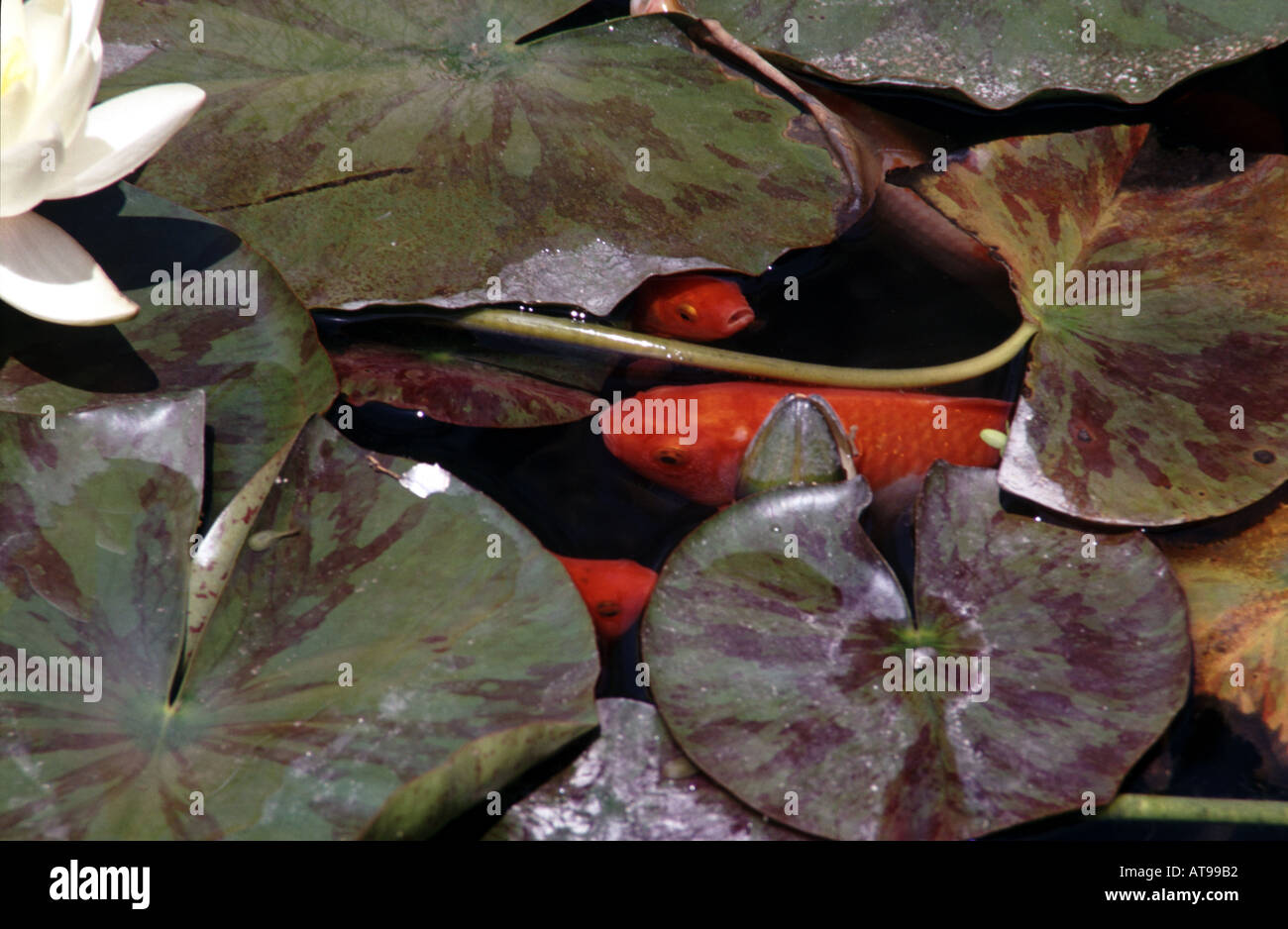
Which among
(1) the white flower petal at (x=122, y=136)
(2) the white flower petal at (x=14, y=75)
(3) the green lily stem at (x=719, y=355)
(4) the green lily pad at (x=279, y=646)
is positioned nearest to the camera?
(4) the green lily pad at (x=279, y=646)

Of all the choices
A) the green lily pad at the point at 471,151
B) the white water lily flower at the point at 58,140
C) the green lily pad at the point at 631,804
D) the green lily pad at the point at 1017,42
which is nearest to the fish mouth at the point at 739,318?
the green lily pad at the point at 471,151

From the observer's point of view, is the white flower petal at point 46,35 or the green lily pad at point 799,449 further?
the green lily pad at point 799,449

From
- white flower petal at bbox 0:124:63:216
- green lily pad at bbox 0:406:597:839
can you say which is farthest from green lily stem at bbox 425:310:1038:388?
white flower petal at bbox 0:124:63:216

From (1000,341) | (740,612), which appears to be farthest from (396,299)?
(1000,341)

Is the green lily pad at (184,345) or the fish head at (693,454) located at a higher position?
the green lily pad at (184,345)

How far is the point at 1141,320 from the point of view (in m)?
1.99

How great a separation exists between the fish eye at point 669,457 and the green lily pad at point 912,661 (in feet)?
1.16

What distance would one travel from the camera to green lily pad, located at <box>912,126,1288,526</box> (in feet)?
5.90

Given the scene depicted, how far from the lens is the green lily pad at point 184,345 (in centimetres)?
170

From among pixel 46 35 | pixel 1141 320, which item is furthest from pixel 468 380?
pixel 1141 320

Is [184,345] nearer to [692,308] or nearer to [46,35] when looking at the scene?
[46,35]

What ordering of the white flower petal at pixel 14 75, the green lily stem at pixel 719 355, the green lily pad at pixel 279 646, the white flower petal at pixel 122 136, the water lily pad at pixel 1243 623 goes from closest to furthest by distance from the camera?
1. the green lily pad at pixel 279 646
2. the white flower petal at pixel 14 75
3. the white flower petal at pixel 122 136
4. the water lily pad at pixel 1243 623
5. the green lily stem at pixel 719 355

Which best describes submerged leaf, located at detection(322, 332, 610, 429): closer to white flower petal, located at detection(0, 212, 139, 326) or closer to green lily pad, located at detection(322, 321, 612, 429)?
green lily pad, located at detection(322, 321, 612, 429)

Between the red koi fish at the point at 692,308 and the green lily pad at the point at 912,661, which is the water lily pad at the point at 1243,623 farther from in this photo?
the red koi fish at the point at 692,308
